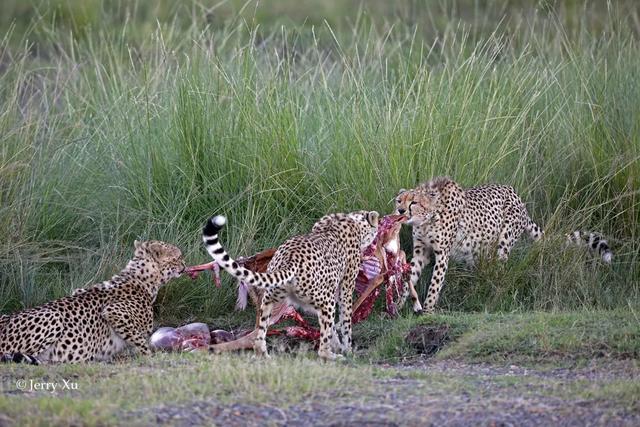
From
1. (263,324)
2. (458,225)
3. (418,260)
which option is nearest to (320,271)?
(263,324)

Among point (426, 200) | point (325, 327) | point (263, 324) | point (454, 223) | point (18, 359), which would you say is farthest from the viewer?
point (454, 223)

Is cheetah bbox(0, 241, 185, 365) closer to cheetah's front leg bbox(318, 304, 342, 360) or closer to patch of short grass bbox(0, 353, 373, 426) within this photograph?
patch of short grass bbox(0, 353, 373, 426)

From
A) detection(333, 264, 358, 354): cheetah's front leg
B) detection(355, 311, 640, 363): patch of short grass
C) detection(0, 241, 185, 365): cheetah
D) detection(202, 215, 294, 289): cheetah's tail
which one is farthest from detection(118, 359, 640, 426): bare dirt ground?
detection(0, 241, 185, 365): cheetah

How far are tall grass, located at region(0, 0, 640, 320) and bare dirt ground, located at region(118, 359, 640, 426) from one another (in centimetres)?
217

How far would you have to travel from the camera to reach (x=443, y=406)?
5.48 m

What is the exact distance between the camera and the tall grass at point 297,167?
331 inches

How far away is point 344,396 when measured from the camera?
18.5 feet

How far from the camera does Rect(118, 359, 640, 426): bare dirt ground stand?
207 inches

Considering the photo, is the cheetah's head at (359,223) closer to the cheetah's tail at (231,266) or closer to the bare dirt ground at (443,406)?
the cheetah's tail at (231,266)

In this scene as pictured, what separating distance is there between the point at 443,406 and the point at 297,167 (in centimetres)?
379

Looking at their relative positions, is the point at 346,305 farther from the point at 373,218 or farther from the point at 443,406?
the point at 443,406

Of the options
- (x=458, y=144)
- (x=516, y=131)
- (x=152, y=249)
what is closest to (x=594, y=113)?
(x=516, y=131)

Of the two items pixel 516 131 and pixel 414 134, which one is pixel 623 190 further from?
pixel 414 134

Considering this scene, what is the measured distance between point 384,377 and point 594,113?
13.7 ft
